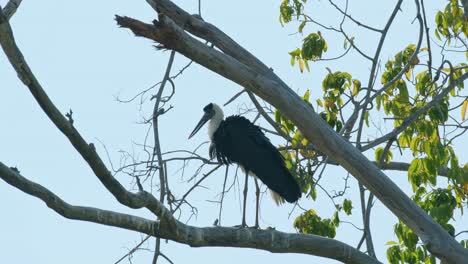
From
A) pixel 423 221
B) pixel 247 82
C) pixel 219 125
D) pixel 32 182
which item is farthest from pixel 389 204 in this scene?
pixel 219 125

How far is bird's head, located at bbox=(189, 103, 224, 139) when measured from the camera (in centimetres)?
984

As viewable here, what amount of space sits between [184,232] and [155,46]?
1027 mm

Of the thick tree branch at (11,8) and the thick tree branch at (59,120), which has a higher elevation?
the thick tree branch at (11,8)

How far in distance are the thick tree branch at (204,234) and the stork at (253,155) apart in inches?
66.8

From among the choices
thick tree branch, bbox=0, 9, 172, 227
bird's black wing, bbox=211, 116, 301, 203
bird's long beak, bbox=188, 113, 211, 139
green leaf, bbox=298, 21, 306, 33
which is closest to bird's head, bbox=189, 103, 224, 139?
bird's long beak, bbox=188, 113, 211, 139

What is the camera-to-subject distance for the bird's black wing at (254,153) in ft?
28.0

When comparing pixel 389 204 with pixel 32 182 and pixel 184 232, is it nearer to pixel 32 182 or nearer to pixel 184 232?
pixel 184 232

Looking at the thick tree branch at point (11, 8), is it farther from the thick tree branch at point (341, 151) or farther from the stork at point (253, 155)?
the stork at point (253, 155)

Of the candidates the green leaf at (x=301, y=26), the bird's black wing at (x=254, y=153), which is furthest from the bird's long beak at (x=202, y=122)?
the green leaf at (x=301, y=26)

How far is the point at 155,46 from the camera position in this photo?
6.21m

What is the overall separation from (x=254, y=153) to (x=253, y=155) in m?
0.03

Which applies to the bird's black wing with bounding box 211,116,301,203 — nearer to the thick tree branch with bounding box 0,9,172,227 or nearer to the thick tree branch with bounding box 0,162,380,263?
the thick tree branch with bounding box 0,162,380,263

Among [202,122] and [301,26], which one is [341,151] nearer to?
[301,26]

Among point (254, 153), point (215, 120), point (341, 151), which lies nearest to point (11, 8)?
point (341, 151)
